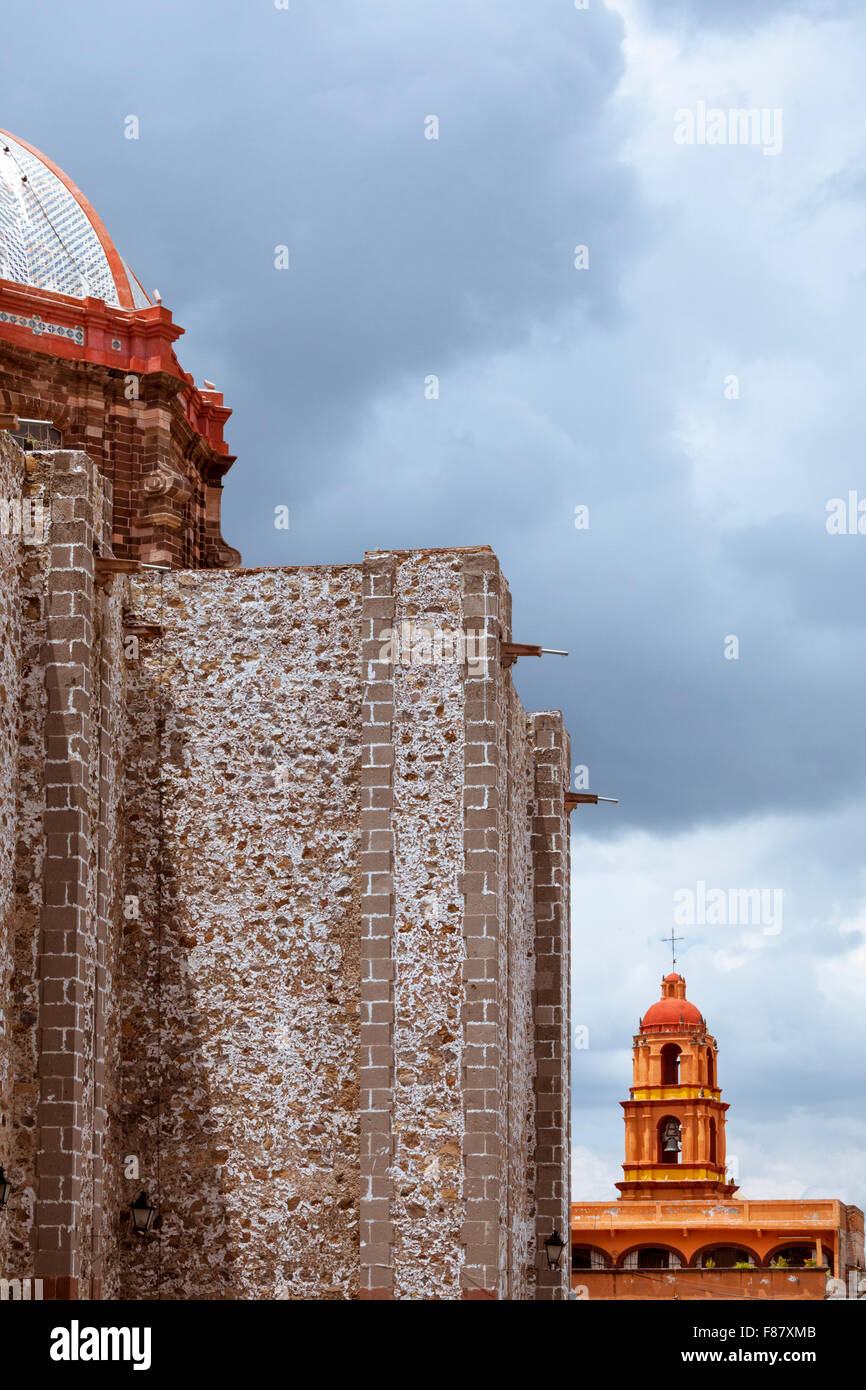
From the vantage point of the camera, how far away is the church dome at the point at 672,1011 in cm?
5812

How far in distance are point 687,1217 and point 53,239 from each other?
110 feet

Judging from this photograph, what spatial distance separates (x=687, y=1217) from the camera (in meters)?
48.8

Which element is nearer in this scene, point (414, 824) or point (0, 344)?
point (414, 824)

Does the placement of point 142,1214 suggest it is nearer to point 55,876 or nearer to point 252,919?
point 252,919

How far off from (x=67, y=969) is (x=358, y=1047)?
7.82 feet

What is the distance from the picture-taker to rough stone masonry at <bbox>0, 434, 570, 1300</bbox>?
14680 mm

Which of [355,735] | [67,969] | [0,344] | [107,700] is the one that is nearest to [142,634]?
[107,700]

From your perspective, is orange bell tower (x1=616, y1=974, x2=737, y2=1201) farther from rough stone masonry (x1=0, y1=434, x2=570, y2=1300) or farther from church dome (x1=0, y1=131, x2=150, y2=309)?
rough stone masonry (x1=0, y1=434, x2=570, y2=1300)

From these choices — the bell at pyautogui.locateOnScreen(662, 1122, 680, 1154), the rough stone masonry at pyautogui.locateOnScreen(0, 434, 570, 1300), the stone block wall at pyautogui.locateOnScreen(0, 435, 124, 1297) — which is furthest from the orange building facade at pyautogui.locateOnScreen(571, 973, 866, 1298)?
the stone block wall at pyautogui.locateOnScreen(0, 435, 124, 1297)

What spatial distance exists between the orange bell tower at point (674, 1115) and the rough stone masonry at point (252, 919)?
128ft

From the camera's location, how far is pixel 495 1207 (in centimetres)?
1490

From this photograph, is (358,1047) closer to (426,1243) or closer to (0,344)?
(426,1243)

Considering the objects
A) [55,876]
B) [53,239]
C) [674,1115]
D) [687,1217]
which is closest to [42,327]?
[53,239]

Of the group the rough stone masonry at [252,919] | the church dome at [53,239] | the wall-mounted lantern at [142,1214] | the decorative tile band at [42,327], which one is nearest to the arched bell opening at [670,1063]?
the church dome at [53,239]
